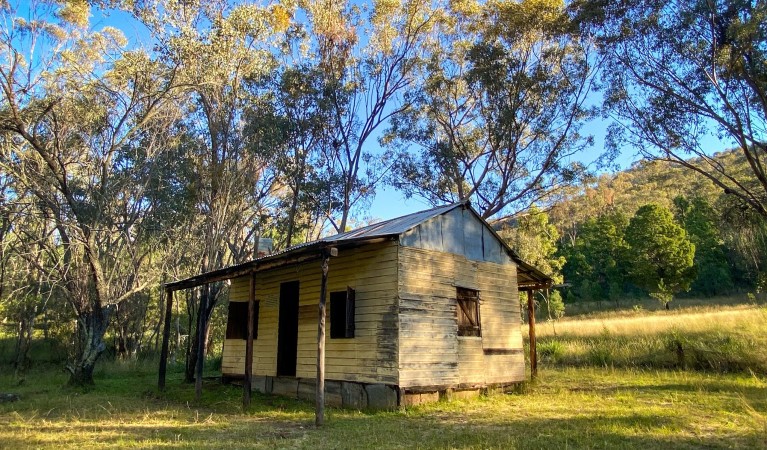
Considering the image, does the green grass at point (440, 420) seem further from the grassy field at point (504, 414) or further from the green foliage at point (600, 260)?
the green foliage at point (600, 260)

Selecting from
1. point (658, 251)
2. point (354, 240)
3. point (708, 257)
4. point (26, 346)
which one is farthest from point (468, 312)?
point (708, 257)

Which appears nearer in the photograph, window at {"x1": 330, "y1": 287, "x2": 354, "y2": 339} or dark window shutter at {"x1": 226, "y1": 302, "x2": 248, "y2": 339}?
window at {"x1": 330, "y1": 287, "x2": 354, "y2": 339}

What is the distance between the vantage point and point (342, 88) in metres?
22.6

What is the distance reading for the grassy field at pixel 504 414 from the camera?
285 inches

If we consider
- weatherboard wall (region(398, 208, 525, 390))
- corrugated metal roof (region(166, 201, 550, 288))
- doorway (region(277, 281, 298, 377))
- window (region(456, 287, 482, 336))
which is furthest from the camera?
doorway (region(277, 281, 298, 377))

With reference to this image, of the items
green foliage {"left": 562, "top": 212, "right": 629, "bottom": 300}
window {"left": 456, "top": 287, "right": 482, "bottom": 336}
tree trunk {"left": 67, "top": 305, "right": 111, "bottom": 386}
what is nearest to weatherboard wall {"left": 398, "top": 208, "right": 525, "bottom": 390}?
window {"left": 456, "top": 287, "right": 482, "bottom": 336}

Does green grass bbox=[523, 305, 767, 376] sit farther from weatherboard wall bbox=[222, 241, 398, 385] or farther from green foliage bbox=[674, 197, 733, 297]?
green foliage bbox=[674, 197, 733, 297]

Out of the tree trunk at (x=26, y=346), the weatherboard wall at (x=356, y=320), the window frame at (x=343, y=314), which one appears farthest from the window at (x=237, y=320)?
the tree trunk at (x=26, y=346)

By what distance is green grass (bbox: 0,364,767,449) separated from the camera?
282 inches

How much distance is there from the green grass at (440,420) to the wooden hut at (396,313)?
666 millimetres

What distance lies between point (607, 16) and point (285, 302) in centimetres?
1427

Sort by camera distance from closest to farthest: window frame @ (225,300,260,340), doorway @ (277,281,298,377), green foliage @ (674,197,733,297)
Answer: doorway @ (277,281,298,377)
window frame @ (225,300,260,340)
green foliage @ (674,197,733,297)

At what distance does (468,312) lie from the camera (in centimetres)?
1204

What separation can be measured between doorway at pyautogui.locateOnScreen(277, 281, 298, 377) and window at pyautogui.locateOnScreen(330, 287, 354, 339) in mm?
1976
